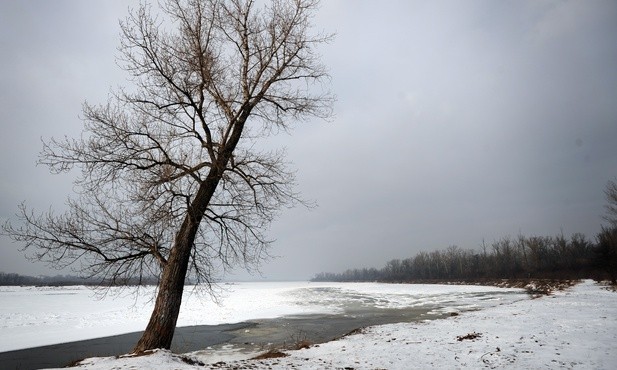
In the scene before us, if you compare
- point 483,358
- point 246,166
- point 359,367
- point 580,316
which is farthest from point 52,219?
point 580,316

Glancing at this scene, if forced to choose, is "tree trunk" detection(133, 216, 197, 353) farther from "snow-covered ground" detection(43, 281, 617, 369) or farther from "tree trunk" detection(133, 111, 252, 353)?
"snow-covered ground" detection(43, 281, 617, 369)

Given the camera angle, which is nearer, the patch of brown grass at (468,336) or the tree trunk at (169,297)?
the tree trunk at (169,297)

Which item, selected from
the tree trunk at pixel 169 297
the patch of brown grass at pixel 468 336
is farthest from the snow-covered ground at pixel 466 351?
the tree trunk at pixel 169 297

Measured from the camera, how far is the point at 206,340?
15.6 meters

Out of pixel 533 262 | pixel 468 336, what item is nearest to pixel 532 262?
pixel 533 262

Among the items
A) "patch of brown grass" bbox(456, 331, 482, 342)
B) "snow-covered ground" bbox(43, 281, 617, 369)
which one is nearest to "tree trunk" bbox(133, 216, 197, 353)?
Answer: "snow-covered ground" bbox(43, 281, 617, 369)

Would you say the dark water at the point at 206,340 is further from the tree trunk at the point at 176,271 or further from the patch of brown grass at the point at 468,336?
the tree trunk at the point at 176,271

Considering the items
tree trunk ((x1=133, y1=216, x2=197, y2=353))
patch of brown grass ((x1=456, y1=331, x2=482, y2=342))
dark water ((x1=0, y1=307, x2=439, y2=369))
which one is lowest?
dark water ((x1=0, y1=307, x2=439, y2=369))

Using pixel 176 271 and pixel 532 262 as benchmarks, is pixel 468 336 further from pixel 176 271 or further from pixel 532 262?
pixel 532 262

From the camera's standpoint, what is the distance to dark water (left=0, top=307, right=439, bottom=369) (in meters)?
12.7

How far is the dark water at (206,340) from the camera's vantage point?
12664 mm

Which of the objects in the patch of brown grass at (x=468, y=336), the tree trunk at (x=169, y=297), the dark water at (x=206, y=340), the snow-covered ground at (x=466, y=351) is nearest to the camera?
the snow-covered ground at (x=466, y=351)

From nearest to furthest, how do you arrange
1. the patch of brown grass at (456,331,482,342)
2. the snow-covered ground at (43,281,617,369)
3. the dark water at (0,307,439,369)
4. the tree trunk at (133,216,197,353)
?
the snow-covered ground at (43,281,617,369) → the tree trunk at (133,216,197,353) → the patch of brown grass at (456,331,482,342) → the dark water at (0,307,439,369)

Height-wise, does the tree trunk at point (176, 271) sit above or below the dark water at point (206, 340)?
above
